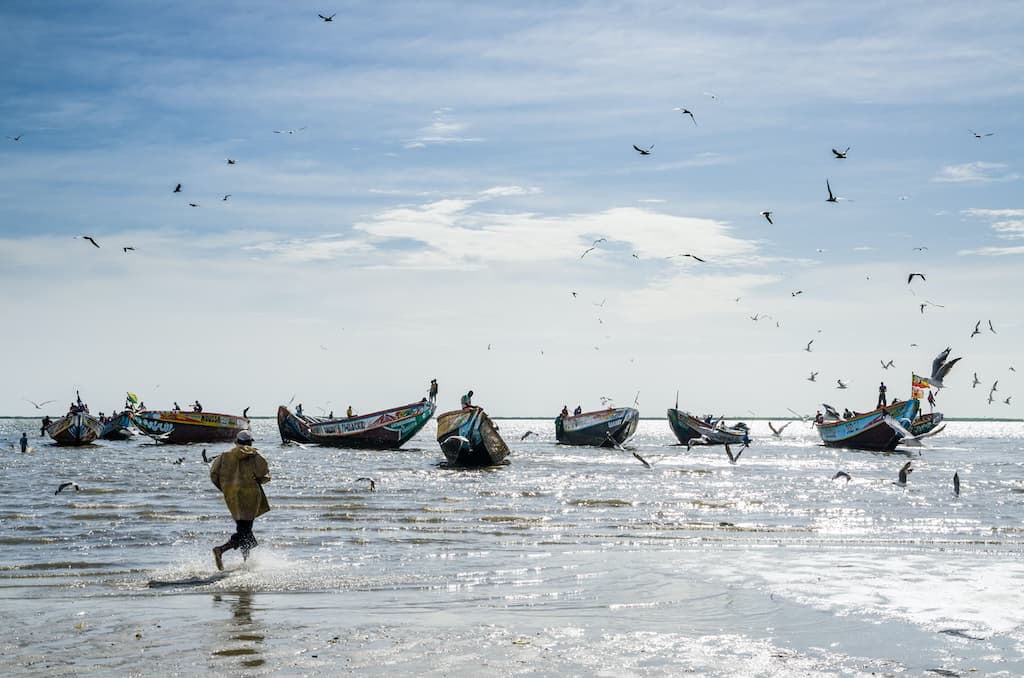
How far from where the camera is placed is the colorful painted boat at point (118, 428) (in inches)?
2990

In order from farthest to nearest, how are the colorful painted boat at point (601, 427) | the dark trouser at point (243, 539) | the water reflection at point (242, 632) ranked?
the colorful painted boat at point (601, 427) < the dark trouser at point (243, 539) < the water reflection at point (242, 632)

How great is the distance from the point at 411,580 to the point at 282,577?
1688mm

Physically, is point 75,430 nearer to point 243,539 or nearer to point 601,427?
point 601,427

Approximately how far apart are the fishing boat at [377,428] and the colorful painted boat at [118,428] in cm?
2510

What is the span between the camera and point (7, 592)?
38.2 ft

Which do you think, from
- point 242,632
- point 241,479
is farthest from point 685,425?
point 242,632

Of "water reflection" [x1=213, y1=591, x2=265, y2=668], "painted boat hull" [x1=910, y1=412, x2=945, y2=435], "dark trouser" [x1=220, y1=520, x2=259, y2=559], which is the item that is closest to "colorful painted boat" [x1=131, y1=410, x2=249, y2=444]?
"painted boat hull" [x1=910, y1=412, x2=945, y2=435]

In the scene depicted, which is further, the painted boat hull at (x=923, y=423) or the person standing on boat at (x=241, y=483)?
the painted boat hull at (x=923, y=423)

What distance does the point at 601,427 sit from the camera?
222 ft

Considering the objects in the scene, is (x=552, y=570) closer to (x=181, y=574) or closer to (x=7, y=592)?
(x=181, y=574)

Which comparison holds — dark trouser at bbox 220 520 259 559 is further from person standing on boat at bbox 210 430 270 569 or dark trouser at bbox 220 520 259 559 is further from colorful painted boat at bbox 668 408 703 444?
colorful painted boat at bbox 668 408 703 444

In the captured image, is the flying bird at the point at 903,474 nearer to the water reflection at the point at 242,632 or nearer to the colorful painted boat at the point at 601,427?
the water reflection at the point at 242,632

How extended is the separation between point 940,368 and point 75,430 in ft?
177

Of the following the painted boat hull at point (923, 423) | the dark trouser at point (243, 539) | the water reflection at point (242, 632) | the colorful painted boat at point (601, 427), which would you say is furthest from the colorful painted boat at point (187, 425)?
the water reflection at point (242, 632)
